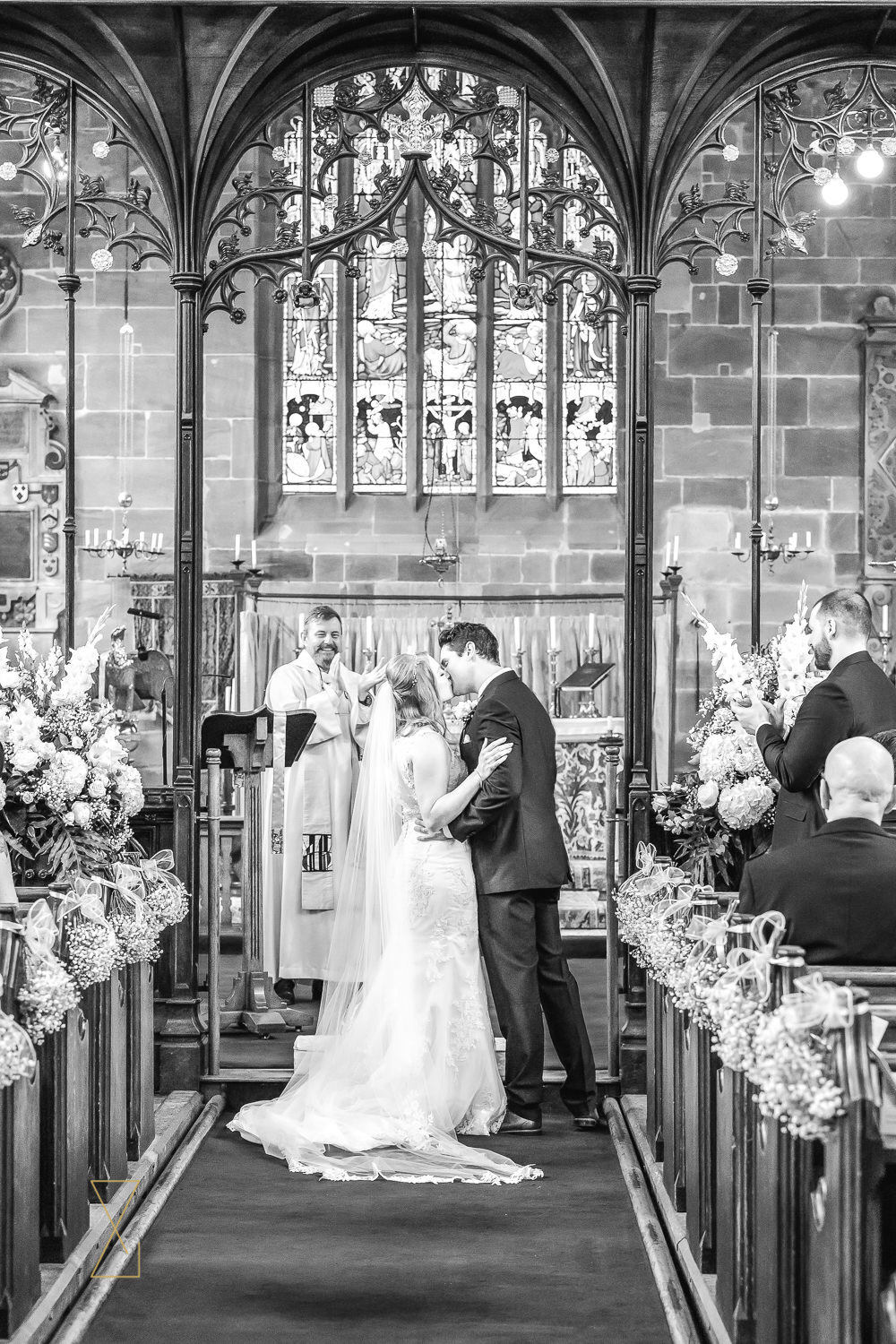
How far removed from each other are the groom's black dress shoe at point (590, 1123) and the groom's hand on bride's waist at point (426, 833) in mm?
1072

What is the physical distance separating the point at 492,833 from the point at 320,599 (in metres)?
6.33

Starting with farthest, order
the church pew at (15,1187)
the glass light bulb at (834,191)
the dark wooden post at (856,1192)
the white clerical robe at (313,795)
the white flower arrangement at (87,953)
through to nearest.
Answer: the white clerical robe at (313,795)
the glass light bulb at (834,191)
the white flower arrangement at (87,953)
the church pew at (15,1187)
the dark wooden post at (856,1192)

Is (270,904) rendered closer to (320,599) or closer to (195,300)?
(195,300)

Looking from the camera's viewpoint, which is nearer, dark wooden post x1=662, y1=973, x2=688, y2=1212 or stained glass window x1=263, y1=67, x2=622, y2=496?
dark wooden post x1=662, y1=973, x2=688, y2=1212

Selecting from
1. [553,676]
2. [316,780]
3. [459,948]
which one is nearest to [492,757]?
[459,948]

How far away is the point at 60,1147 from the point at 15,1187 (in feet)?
1.66

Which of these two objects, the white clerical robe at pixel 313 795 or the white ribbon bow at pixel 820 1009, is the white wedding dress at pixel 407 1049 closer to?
the white clerical robe at pixel 313 795

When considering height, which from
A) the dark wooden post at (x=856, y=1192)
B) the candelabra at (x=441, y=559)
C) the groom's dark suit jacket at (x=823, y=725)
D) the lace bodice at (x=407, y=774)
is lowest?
the dark wooden post at (x=856, y=1192)

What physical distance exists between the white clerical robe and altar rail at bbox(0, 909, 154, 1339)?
2023mm

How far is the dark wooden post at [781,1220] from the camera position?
2975mm

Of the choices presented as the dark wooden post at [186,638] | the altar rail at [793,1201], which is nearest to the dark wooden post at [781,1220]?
the altar rail at [793,1201]

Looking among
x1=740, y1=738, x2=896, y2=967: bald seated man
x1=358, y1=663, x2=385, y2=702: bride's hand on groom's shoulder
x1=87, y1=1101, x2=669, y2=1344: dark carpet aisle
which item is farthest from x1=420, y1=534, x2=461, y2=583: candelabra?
x1=740, y1=738, x2=896, y2=967: bald seated man

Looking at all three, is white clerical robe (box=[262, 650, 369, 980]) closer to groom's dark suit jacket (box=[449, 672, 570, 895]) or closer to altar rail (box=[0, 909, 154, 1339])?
groom's dark suit jacket (box=[449, 672, 570, 895])

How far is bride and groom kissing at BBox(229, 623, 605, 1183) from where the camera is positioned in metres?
5.25
